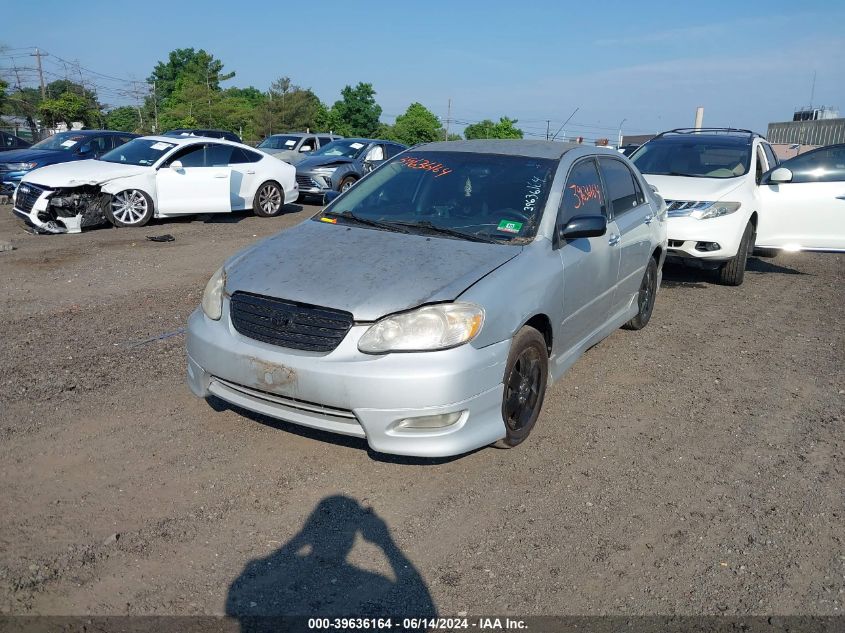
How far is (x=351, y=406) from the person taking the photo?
3.55 meters

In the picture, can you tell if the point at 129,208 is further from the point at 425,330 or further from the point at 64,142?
the point at 425,330

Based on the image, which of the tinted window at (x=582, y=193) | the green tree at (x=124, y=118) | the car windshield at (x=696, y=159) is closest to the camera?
A: the tinted window at (x=582, y=193)

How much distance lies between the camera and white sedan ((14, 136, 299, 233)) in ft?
36.7

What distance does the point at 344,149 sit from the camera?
17797 millimetres

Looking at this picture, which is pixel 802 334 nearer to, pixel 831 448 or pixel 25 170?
pixel 831 448

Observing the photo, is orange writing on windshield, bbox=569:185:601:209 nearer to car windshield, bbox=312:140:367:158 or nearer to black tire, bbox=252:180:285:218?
black tire, bbox=252:180:285:218

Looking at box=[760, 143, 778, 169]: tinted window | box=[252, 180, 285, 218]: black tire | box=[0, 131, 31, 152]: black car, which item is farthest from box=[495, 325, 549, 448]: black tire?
box=[0, 131, 31, 152]: black car

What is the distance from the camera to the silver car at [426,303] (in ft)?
11.7

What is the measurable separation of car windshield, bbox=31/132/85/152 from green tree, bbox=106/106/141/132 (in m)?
52.3

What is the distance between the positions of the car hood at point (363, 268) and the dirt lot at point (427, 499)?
95 cm

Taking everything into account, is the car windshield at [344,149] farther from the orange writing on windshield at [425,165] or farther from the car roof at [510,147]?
the orange writing on windshield at [425,165]

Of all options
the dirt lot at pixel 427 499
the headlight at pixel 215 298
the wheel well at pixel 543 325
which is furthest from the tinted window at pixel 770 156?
the headlight at pixel 215 298

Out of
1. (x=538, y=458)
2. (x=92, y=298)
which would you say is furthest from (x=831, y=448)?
(x=92, y=298)

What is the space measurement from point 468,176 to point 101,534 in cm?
315
